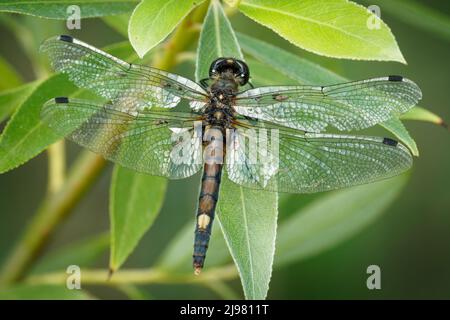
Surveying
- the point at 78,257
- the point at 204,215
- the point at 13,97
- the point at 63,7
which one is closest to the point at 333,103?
the point at 204,215

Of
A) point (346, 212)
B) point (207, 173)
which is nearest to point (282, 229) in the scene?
point (346, 212)

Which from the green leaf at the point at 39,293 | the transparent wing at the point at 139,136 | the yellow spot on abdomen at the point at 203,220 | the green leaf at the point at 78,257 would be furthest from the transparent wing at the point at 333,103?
the green leaf at the point at 78,257

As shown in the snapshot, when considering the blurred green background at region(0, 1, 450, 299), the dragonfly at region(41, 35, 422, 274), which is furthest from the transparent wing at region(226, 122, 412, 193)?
the blurred green background at region(0, 1, 450, 299)

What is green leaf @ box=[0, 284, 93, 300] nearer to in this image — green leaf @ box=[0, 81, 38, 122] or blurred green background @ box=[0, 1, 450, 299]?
green leaf @ box=[0, 81, 38, 122]

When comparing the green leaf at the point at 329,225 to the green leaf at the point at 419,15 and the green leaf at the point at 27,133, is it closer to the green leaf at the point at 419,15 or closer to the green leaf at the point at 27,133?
the green leaf at the point at 419,15

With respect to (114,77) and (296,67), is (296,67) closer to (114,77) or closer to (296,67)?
(296,67)

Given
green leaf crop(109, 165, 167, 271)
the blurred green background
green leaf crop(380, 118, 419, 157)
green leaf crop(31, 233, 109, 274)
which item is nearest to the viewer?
green leaf crop(380, 118, 419, 157)
